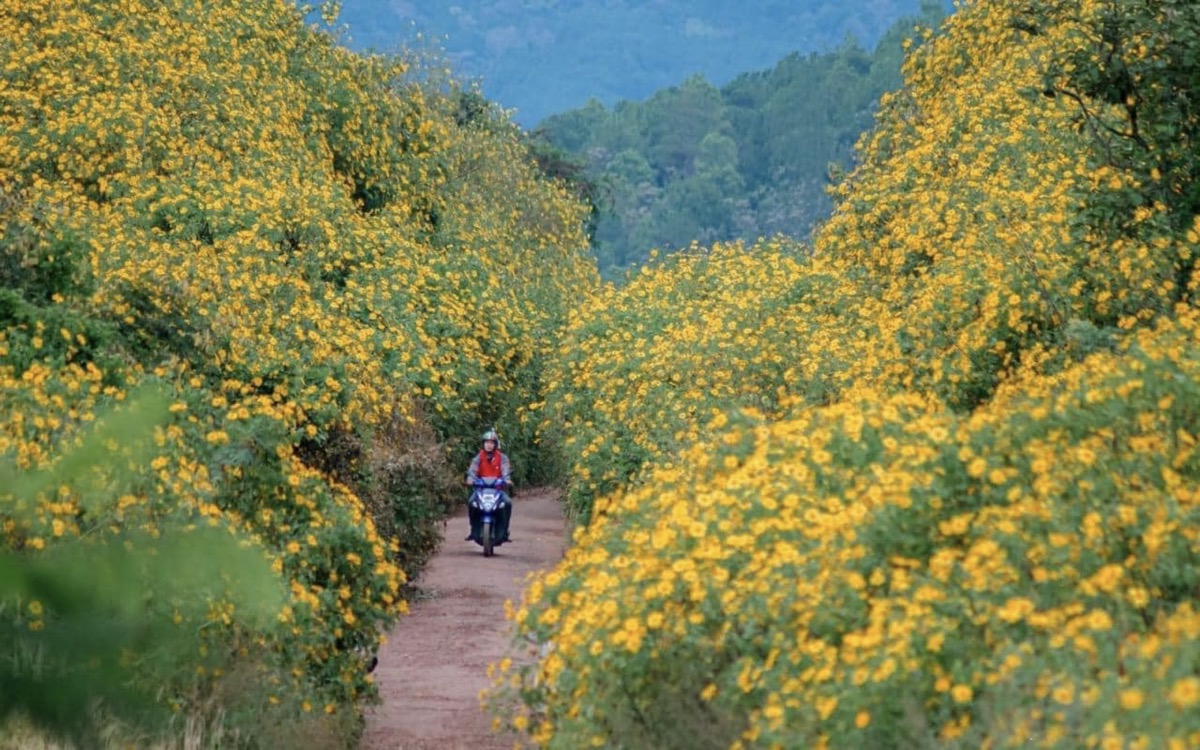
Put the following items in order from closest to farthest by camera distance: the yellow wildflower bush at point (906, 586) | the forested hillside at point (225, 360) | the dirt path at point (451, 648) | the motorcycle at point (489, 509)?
the forested hillside at point (225, 360) → the yellow wildflower bush at point (906, 586) → the dirt path at point (451, 648) → the motorcycle at point (489, 509)

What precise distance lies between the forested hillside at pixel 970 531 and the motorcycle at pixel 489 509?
5515mm

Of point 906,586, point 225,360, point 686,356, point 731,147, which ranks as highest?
point 731,147

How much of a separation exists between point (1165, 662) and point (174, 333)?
8.97 metres

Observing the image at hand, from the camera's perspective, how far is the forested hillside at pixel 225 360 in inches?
219

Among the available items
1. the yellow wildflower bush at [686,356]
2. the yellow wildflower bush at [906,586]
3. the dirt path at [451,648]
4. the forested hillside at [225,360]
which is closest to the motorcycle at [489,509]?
the dirt path at [451,648]

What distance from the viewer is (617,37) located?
578ft

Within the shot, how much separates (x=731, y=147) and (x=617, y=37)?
85.6 m

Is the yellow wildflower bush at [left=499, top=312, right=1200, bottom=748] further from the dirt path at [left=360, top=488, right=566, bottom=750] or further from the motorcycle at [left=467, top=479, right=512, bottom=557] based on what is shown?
the motorcycle at [left=467, top=479, right=512, bottom=557]

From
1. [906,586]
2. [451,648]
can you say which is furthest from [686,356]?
[906,586]

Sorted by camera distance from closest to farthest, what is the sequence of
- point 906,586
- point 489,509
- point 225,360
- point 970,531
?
1. point 906,586
2. point 970,531
3. point 225,360
4. point 489,509

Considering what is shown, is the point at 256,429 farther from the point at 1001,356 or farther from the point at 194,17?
the point at 194,17

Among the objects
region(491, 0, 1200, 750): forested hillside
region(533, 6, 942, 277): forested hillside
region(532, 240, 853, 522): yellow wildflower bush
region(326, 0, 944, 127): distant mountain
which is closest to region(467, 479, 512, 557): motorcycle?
region(532, 240, 853, 522): yellow wildflower bush

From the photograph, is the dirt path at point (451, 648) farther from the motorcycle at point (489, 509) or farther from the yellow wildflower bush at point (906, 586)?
the yellow wildflower bush at point (906, 586)

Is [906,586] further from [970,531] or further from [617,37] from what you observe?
[617,37]
